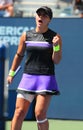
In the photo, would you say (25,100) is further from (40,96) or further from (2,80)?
(2,80)

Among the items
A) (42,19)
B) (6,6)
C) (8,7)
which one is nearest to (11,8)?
(8,7)

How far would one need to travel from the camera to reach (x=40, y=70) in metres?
5.75

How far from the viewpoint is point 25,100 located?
5.72 m

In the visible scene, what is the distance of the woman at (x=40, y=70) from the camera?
5680mm

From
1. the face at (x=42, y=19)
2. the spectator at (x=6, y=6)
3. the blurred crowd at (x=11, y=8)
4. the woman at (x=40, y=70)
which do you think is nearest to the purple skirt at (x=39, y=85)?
the woman at (x=40, y=70)

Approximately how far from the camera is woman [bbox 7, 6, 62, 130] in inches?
224

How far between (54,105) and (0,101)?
442 centimetres

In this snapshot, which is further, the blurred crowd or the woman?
the blurred crowd

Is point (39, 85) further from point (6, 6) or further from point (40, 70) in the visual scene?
point (6, 6)

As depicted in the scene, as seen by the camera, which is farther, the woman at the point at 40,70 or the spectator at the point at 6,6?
the spectator at the point at 6,6

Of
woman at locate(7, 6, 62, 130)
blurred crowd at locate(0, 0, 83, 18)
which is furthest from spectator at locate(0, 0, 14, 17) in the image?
woman at locate(7, 6, 62, 130)

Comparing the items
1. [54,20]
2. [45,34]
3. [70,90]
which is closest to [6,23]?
[54,20]

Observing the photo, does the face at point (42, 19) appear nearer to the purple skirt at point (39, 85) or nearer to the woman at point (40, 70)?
the woman at point (40, 70)

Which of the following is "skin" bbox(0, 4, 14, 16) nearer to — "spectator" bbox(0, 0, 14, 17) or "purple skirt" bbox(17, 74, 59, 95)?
"spectator" bbox(0, 0, 14, 17)
